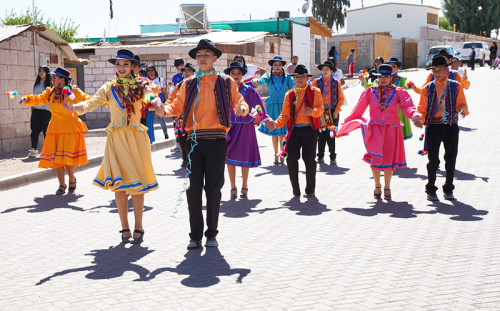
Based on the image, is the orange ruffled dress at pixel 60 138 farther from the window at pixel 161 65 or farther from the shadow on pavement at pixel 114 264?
the window at pixel 161 65

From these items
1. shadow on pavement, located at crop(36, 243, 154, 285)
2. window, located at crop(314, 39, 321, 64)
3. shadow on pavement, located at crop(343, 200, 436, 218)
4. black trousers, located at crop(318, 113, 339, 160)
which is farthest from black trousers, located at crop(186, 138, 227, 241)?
window, located at crop(314, 39, 321, 64)

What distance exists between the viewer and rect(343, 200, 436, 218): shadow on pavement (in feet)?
26.9

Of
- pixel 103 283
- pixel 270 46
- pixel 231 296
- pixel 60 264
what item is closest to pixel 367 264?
pixel 231 296

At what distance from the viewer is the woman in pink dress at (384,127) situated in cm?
918

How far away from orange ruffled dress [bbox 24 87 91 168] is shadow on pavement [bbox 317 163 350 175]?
4391 mm

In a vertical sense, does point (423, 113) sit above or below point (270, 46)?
below

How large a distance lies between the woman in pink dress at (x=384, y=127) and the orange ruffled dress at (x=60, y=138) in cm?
426

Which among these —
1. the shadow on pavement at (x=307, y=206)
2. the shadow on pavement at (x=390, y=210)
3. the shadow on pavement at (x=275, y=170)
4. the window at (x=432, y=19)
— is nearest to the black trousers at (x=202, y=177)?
the shadow on pavement at (x=307, y=206)

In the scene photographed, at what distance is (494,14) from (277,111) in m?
72.4

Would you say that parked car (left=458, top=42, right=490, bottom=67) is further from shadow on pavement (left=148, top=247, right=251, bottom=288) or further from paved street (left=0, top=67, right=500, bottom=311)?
shadow on pavement (left=148, top=247, right=251, bottom=288)

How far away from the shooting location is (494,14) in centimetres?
7769

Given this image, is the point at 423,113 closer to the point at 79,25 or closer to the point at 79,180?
the point at 79,180

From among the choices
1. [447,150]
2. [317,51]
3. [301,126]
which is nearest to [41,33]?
[301,126]

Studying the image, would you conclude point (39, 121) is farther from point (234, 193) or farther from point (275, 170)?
point (234, 193)
